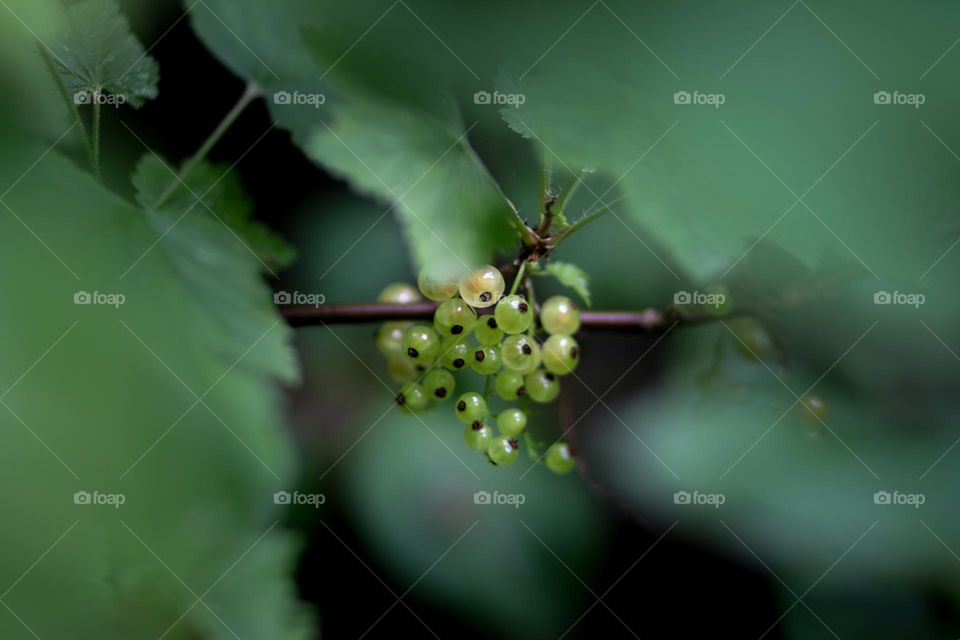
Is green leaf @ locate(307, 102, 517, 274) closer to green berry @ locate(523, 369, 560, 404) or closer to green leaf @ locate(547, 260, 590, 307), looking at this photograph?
green leaf @ locate(547, 260, 590, 307)

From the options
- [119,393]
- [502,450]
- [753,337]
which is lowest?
[119,393]

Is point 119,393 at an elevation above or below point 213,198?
below

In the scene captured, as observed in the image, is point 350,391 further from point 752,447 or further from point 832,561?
point 832,561

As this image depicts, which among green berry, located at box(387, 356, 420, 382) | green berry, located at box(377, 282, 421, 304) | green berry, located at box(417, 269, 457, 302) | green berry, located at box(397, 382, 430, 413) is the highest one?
green berry, located at box(377, 282, 421, 304)

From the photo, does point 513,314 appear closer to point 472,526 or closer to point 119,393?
point 119,393

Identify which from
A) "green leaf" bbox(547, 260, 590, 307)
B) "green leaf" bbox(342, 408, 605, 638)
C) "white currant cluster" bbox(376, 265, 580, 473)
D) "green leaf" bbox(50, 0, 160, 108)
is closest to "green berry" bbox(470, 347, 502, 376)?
"white currant cluster" bbox(376, 265, 580, 473)

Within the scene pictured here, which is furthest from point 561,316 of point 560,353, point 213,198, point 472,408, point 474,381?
point 213,198
